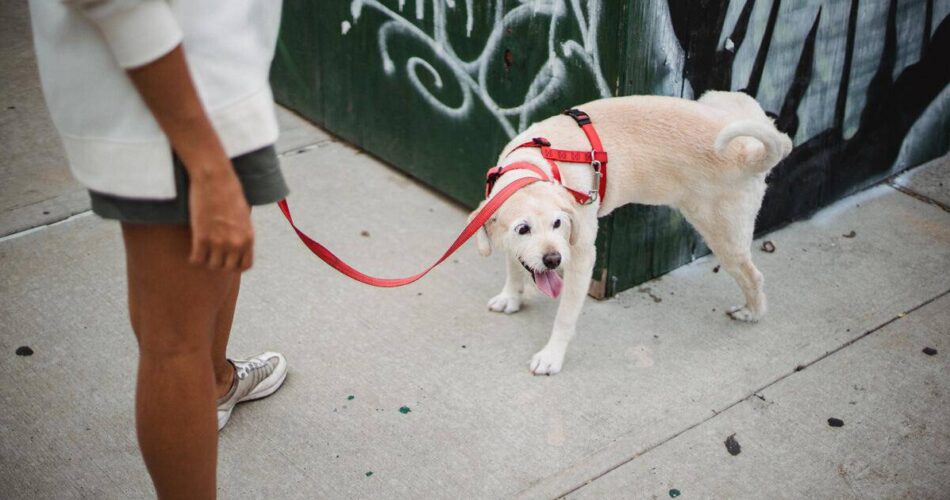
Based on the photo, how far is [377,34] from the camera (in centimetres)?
414

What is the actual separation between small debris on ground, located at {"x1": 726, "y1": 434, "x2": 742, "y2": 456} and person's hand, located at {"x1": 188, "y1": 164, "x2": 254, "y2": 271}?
1.81 meters

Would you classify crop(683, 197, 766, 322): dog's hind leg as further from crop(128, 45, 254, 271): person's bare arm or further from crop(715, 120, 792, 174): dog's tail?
crop(128, 45, 254, 271): person's bare arm

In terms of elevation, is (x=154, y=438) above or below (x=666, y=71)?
below

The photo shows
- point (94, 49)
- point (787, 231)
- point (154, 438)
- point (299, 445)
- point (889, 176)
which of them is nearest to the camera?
point (94, 49)

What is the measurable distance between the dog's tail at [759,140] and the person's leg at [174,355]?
1678 mm

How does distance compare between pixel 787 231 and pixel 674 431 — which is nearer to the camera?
pixel 674 431

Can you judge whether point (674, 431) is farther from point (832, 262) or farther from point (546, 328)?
point (832, 262)

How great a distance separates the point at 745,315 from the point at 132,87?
2.56 m

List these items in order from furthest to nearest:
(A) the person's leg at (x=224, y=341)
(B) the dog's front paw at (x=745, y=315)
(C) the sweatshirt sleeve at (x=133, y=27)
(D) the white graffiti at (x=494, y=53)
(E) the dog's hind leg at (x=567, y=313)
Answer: (B) the dog's front paw at (x=745, y=315)
(D) the white graffiti at (x=494, y=53)
(E) the dog's hind leg at (x=567, y=313)
(A) the person's leg at (x=224, y=341)
(C) the sweatshirt sleeve at (x=133, y=27)

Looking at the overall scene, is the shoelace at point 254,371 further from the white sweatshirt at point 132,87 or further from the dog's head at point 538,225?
the white sweatshirt at point 132,87

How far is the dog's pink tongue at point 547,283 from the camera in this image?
2.74 meters

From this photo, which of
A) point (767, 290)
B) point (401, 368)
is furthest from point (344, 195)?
point (767, 290)

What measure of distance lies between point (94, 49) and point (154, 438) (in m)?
0.85

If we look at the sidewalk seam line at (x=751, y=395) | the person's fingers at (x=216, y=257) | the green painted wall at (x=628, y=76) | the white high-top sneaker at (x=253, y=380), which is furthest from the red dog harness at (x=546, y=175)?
the person's fingers at (x=216, y=257)
